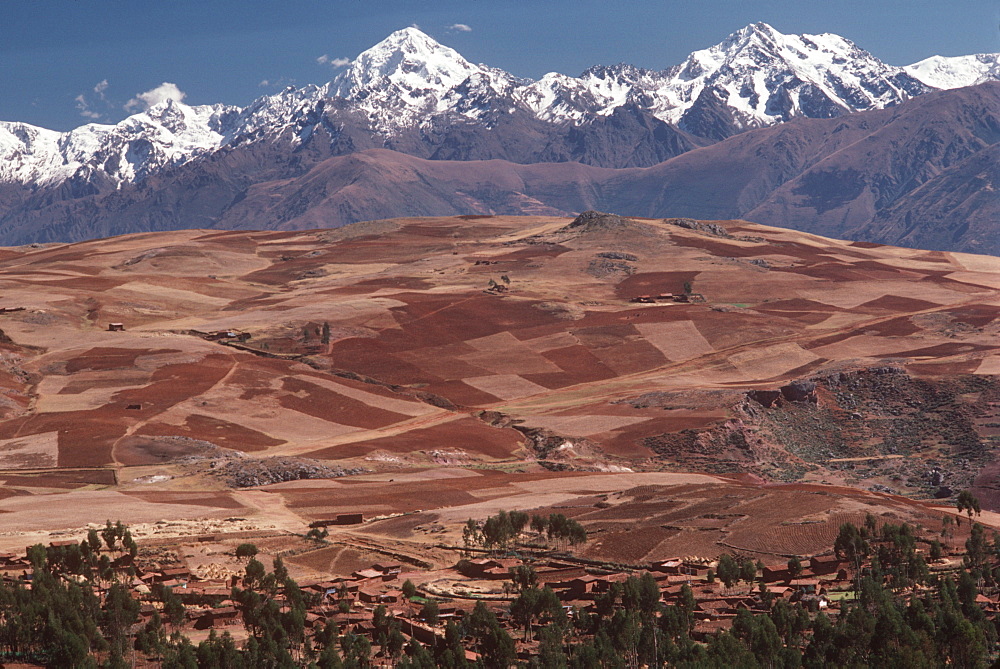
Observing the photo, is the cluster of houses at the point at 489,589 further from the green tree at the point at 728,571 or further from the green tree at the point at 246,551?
the green tree at the point at 246,551

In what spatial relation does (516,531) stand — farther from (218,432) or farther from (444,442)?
(218,432)

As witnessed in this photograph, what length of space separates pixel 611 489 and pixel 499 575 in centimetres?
3251

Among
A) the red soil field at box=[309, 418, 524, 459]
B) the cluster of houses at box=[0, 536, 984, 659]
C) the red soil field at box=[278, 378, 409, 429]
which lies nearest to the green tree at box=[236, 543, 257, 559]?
the cluster of houses at box=[0, 536, 984, 659]

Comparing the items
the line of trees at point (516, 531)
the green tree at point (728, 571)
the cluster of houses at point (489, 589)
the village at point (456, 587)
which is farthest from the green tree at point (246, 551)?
the green tree at point (728, 571)

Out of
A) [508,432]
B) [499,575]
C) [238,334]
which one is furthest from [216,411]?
[499,575]

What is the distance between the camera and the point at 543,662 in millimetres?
63594

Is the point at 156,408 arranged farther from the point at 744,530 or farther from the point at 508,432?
the point at 744,530

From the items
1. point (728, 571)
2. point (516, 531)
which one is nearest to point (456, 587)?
point (516, 531)

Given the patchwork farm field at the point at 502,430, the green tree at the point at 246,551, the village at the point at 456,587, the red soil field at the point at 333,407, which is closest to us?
the village at the point at 456,587

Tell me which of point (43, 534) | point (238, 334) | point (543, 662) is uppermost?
point (238, 334)

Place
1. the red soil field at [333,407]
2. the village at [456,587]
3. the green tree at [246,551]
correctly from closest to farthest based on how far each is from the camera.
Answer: the village at [456,587]
the green tree at [246,551]
the red soil field at [333,407]

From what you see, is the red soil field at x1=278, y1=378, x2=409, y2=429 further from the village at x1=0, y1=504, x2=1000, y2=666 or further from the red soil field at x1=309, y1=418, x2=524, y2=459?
the village at x1=0, y1=504, x2=1000, y2=666

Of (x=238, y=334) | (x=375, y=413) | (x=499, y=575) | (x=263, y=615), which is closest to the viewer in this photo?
(x=263, y=615)

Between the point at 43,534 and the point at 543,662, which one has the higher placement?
the point at 43,534
